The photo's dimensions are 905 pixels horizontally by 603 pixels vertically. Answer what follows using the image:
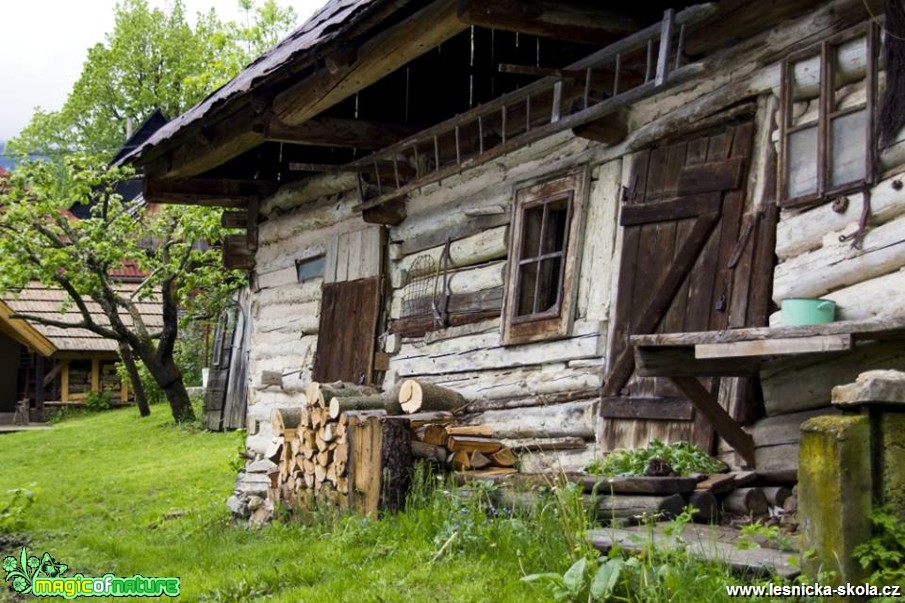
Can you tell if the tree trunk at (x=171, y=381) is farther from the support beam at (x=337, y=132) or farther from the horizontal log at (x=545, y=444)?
the horizontal log at (x=545, y=444)

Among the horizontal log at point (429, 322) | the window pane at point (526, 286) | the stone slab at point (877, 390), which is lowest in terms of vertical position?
the stone slab at point (877, 390)

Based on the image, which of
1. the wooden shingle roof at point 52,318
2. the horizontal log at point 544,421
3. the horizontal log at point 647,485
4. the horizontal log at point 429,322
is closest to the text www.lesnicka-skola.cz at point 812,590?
the horizontal log at point 647,485

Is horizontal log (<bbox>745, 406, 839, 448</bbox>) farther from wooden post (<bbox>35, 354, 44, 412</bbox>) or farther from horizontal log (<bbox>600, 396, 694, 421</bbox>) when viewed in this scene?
wooden post (<bbox>35, 354, 44, 412</bbox>)

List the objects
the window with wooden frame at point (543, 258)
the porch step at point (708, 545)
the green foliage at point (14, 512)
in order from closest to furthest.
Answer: the porch step at point (708, 545)
the window with wooden frame at point (543, 258)
the green foliage at point (14, 512)

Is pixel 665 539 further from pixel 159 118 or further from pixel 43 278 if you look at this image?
pixel 159 118

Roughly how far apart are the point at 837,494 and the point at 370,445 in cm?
377

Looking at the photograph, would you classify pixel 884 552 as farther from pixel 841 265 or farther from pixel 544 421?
pixel 544 421

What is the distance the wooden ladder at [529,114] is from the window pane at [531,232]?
526 mm

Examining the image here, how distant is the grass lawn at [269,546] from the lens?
570 centimetres

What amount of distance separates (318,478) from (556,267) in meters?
2.23

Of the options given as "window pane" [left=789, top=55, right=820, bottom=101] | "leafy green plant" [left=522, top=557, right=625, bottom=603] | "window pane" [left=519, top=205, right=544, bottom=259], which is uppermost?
"window pane" [left=789, top=55, right=820, bottom=101]

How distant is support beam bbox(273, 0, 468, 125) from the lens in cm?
685

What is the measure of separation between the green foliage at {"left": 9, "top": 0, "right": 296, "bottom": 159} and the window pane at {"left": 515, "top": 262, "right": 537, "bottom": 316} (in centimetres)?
3396

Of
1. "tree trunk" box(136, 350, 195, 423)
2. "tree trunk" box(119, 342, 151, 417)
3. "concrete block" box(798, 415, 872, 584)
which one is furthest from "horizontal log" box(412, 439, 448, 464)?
"tree trunk" box(119, 342, 151, 417)
